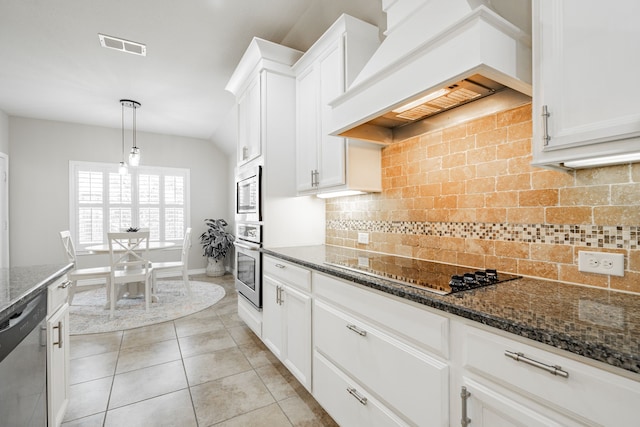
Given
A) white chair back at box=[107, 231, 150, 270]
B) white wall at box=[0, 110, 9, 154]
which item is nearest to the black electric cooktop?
white chair back at box=[107, 231, 150, 270]

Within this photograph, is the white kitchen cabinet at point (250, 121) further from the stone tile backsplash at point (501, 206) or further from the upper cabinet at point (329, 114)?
the stone tile backsplash at point (501, 206)

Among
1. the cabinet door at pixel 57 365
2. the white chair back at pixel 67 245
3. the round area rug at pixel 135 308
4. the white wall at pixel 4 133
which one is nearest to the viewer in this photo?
the cabinet door at pixel 57 365

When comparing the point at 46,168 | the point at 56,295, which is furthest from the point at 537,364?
the point at 46,168

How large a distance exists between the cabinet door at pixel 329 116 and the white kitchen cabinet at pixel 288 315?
27.7 inches

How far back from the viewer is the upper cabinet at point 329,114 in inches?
83.0

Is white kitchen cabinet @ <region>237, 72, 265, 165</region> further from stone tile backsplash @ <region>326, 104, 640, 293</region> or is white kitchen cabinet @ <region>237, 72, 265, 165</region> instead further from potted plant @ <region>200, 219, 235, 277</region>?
potted plant @ <region>200, 219, 235, 277</region>

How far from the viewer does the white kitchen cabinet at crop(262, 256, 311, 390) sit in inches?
74.9

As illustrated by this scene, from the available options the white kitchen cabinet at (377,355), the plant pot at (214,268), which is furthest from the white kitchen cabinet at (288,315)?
the plant pot at (214,268)

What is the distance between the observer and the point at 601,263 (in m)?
1.15

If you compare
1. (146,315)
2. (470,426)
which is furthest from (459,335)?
(146,315)

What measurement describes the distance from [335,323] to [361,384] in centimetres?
31

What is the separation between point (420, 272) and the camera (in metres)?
1.47

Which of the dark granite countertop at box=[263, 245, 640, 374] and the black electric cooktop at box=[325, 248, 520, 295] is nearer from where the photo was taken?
the dark granite countertop at box=[263, 245, 640, 374]

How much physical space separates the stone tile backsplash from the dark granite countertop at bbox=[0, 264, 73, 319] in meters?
1.88
